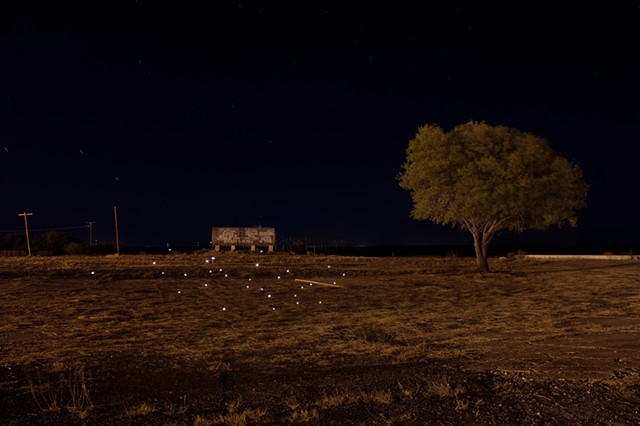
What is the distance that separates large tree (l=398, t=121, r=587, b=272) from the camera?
30.8 m

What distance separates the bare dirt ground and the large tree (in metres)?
9.33

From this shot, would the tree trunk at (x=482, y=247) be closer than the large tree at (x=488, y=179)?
No

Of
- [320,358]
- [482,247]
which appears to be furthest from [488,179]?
[320,358]

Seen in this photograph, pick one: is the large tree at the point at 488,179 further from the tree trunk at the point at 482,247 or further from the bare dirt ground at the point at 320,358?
the bare dirt ground at the point at 320,358

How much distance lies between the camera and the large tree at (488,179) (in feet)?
101

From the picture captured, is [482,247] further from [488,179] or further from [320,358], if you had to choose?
[320,358]

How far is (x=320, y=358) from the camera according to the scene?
35.9 feet

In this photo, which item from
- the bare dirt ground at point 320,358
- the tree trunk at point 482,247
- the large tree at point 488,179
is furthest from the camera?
the tree trunk at point 482,247

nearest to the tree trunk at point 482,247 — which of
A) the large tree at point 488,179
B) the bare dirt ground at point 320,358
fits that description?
the large tree at point 488,179

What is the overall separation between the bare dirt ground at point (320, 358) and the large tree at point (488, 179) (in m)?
9.33

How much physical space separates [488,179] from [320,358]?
73.9 feet

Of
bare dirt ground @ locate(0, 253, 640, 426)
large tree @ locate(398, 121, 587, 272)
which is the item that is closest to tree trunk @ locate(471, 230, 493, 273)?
large tree @ locate(398, 121, 587, 272)

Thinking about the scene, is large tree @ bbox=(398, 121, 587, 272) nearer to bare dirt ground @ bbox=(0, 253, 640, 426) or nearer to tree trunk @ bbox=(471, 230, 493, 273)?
tree trunk @ bbox=(471, 230, 493, 273)

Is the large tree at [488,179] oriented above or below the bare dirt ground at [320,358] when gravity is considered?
above
